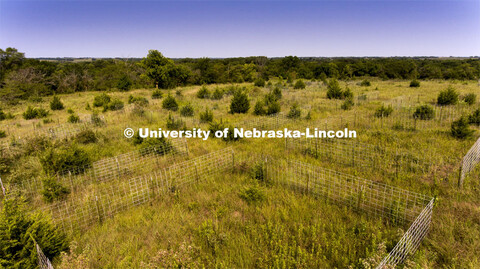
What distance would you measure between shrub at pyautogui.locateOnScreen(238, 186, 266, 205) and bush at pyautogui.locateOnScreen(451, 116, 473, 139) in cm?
802

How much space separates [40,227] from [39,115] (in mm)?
16560

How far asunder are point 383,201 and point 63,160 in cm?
798

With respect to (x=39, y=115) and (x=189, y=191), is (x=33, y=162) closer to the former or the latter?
(x=189, y=191)

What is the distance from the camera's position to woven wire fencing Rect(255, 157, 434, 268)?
137 inches

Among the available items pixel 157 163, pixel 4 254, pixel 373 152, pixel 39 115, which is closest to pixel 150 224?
pixel 4 254

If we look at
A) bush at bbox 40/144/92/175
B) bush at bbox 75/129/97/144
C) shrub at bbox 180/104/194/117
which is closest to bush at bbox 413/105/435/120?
shrub at bbox 180/104/194/117

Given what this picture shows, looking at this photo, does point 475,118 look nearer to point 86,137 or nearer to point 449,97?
point 449,97

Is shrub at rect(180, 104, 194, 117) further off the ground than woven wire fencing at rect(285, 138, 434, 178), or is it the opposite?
shrub at rect(180, 104, 194, 117)

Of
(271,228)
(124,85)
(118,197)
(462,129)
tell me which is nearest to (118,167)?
(118,197)

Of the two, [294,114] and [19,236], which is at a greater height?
[294,114]

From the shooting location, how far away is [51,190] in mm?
5668

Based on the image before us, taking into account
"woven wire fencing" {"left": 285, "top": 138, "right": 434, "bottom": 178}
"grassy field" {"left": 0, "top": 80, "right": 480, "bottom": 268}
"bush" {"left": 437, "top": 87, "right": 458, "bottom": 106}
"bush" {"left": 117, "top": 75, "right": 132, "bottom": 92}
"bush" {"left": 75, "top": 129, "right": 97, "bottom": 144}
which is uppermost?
"bush" {"left": 117, "top": 75, "right": 132, "bottom": 92}

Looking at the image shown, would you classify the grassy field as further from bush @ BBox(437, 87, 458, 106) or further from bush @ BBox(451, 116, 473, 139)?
bush @ BBox(437, 87, 458, 106)

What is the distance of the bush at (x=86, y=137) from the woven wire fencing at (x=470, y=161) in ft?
39.8
